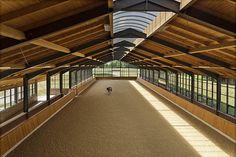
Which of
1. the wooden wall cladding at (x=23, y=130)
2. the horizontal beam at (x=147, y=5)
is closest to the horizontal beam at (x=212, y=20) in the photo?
the horizontal beam at (x=147, y=5)

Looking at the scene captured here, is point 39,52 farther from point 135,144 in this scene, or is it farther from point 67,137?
point 135,144

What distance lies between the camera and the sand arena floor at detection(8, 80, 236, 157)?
10836mm

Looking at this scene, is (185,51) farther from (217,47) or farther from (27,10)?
(27,10)

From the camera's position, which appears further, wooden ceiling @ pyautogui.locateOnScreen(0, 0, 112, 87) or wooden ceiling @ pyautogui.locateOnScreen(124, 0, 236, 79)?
wooden ceiling @ pyautogui.locateOnScreen(124, 0, 236, 79)

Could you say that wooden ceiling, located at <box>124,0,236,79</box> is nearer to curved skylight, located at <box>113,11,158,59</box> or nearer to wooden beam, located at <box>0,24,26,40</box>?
curved skylight, located at <box>113,11,158,59</box>

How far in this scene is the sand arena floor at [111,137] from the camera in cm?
1084

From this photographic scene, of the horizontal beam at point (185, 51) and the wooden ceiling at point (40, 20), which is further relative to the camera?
the horizontal beam at point (185, 51)

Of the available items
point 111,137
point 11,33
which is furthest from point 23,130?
point 11,33

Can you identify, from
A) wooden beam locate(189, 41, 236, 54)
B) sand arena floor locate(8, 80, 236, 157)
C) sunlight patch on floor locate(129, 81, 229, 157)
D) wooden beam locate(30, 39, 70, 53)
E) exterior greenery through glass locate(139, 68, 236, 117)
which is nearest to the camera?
wooden beam locate(30, 39, 70, 53)

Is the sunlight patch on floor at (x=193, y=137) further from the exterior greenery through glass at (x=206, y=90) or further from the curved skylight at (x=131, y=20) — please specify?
the curved skylight at (x=131, y=20)

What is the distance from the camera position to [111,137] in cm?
1292

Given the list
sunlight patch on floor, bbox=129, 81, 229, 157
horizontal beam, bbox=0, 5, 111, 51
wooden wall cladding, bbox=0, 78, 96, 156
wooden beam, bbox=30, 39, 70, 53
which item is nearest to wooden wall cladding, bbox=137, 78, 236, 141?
sunlight patch on floor, bbox=129, 81, 229, 157

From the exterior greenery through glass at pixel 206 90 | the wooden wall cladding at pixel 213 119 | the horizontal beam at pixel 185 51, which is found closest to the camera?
the horizontal beam at pixel 185 51

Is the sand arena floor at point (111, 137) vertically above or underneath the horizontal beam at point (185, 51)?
underneath
